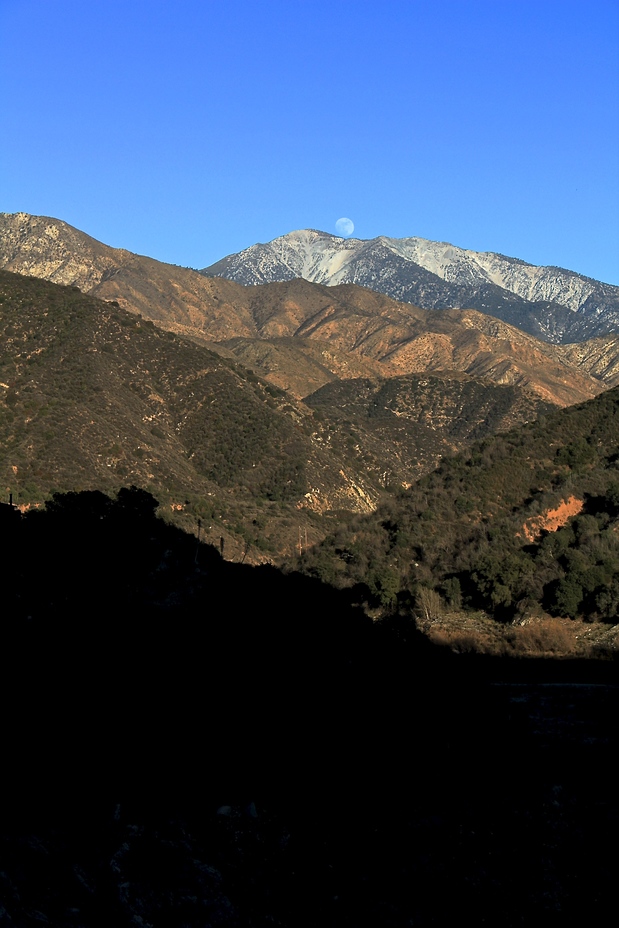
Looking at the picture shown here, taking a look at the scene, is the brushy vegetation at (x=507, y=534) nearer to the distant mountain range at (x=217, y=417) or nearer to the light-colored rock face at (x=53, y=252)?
the distant mountain range at (x=217, y=417)

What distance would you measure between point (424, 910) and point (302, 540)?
4541cm

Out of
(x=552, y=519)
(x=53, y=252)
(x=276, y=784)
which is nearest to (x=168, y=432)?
(x=552, y=519)

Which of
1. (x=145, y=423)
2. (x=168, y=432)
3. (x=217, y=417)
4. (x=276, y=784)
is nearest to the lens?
(x=276, y=784)

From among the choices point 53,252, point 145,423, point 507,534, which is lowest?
point 507,534

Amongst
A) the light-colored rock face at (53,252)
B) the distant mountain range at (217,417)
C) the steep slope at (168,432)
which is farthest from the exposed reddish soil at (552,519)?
the light-colored rock face at (53,252)

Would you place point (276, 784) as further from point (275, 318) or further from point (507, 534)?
point (275, 318)

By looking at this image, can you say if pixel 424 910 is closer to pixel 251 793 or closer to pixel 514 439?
pixel 251 793

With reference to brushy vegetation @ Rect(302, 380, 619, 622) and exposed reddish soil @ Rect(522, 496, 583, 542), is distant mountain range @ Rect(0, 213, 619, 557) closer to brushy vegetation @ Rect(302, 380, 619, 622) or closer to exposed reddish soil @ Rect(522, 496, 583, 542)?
brushy vegetation @ Rect(302, 380, 619, 622)

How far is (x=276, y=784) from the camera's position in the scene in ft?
36.1

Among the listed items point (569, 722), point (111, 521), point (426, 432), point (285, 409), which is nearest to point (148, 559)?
point (111, 521)

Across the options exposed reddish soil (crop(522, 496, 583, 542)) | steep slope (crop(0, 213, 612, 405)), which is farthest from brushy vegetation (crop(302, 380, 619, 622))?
steep slope (crop(0, 213, 612, 405))

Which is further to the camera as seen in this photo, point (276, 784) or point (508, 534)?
point (508, 534)

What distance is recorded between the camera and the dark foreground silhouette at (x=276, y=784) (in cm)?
876

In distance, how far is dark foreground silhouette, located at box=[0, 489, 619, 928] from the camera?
28.7 ft
